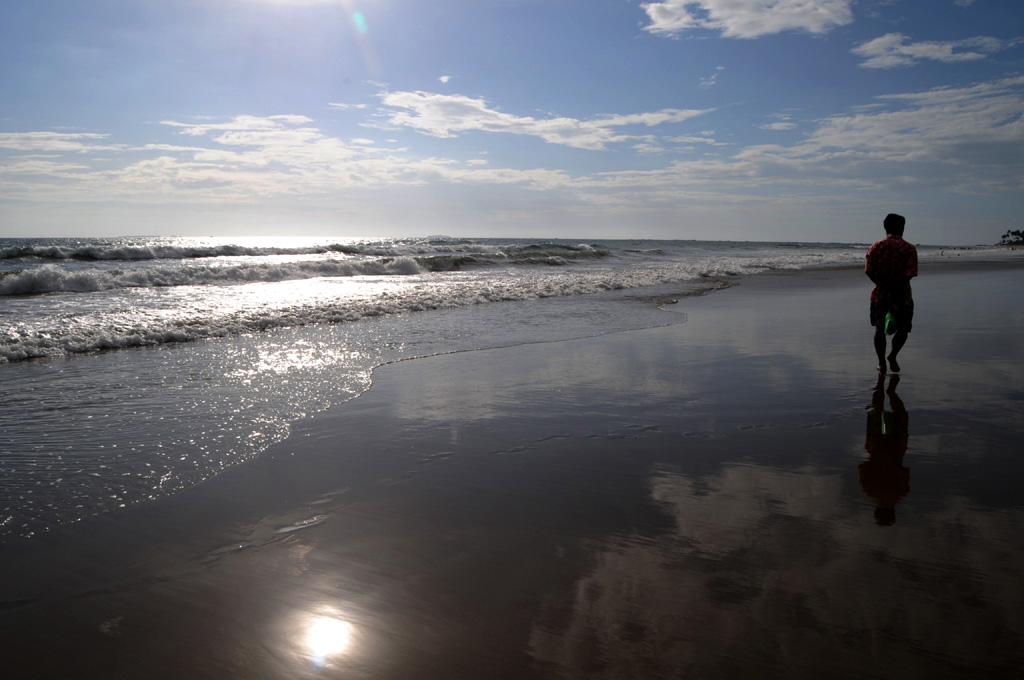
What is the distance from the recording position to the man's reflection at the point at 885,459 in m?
3.23

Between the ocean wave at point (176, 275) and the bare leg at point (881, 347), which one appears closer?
the bare leg at point (881, 347)

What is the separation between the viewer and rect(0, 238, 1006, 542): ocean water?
3.94 m

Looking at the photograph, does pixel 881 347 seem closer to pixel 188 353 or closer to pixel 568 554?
pixel 568 554

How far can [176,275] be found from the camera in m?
19.1

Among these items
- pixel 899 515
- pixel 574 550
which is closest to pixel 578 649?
pixel 574 550

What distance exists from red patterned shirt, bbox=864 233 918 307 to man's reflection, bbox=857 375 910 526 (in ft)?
5.34

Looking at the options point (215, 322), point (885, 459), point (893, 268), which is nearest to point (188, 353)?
point (215, 322)

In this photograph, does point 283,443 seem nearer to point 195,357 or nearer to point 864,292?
point 195,357

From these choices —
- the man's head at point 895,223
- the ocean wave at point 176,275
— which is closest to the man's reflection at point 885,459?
the man's head at point 895,223

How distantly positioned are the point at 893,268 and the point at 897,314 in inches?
19.1

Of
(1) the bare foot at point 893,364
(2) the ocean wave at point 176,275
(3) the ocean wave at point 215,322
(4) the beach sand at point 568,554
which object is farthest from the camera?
(2) the ocean wave at point 176,275

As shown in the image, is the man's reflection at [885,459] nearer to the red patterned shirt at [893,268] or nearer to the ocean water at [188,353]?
the red patterned shirt at [893,268]

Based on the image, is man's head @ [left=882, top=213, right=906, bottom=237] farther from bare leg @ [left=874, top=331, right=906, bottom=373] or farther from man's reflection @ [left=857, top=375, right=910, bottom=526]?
man's reflection @ [left=857, top=375, right=910, bottom=526]

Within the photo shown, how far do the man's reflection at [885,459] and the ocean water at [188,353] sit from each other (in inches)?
144
